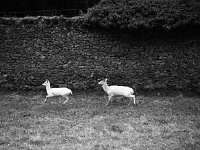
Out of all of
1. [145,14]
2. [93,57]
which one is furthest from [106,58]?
[145,14]

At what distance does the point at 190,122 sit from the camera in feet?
31.3

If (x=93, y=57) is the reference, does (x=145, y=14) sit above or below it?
above

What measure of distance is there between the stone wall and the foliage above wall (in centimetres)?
58

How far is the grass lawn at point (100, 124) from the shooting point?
7.93 meters

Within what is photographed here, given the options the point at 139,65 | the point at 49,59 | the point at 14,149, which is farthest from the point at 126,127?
the point at 49,59

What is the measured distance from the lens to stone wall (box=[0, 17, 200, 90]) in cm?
1399

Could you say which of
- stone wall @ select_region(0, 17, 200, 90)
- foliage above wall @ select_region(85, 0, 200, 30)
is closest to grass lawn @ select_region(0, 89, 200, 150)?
stone wall @ select_region(0, 17, 200, 90)

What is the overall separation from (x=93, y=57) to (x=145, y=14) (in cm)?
338

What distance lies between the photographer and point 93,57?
47.2 ft

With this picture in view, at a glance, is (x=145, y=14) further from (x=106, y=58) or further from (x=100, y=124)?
(x=100, y=124)

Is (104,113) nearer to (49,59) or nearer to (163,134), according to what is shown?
(163,134)

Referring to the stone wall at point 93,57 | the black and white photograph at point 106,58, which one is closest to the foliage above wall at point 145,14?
the black and white photograph at point 106,58

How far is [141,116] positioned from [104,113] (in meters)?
1.44

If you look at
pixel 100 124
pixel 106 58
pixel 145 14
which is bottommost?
pixel 100 124
